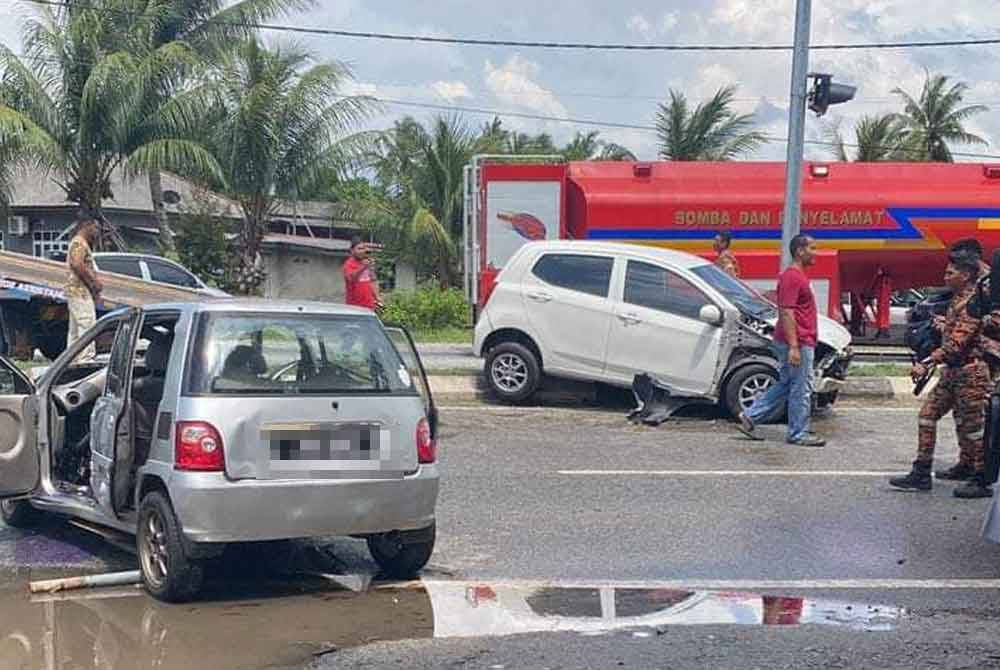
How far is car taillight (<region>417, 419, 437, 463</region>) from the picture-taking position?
6670 millimetres

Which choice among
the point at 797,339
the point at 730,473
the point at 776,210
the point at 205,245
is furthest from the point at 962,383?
the point at 205,245

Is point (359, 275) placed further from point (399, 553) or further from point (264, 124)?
point (264, 124)

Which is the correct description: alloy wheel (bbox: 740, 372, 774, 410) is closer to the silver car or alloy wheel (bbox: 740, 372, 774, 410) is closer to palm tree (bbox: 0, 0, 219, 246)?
the silver car

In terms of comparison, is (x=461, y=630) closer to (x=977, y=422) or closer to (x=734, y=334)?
(x=977, y=422)

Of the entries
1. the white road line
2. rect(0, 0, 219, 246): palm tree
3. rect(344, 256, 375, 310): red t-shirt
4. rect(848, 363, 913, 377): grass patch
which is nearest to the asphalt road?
the white road line

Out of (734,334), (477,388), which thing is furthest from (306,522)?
(477,388)

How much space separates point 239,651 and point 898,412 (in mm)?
9645

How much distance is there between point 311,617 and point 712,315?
22.6ft

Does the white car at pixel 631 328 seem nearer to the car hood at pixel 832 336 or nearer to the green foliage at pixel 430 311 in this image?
the car hood at pixel 832 336

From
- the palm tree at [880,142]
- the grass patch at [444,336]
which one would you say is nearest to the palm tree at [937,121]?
the palm tree at [880,142]

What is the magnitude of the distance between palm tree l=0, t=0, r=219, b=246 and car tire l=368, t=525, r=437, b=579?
2098cm

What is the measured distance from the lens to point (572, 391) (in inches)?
543

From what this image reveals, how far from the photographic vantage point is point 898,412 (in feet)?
44.5

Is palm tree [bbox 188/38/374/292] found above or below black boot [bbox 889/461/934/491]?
above
